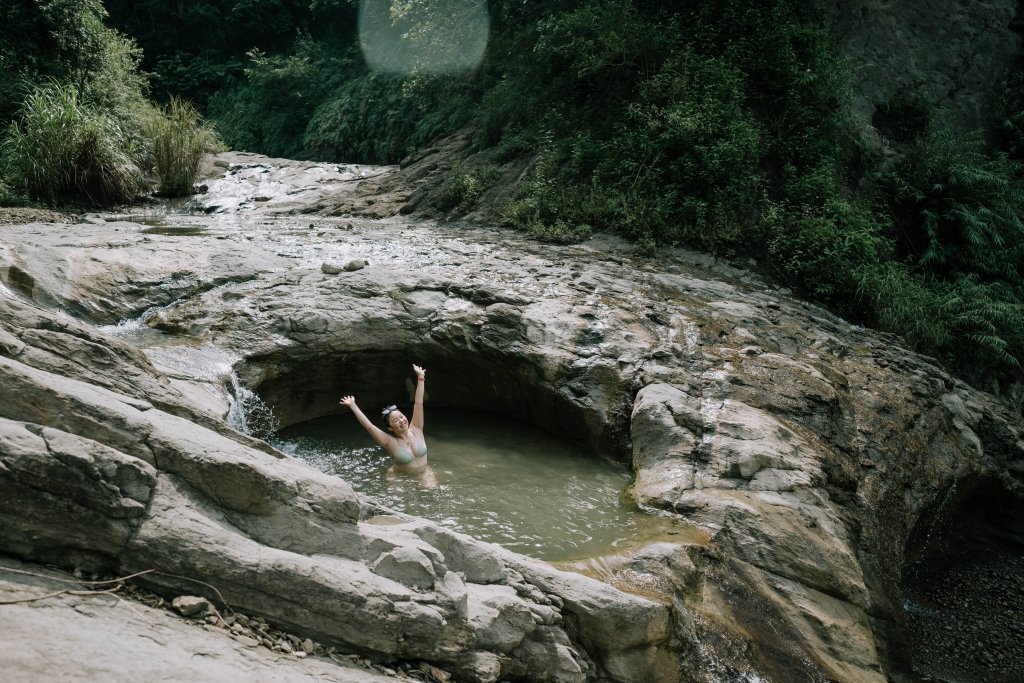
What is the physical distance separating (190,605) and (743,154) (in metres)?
9.60

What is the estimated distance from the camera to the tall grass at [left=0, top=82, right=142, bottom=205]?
379 inches

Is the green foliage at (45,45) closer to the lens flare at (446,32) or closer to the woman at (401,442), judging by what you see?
the lens flare at (446,32)

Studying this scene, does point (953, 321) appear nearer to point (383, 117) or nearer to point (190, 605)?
point (190, 605)

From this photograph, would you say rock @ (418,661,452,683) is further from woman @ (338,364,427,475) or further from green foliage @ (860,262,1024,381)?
green foliage @ (860,262,1024,381)

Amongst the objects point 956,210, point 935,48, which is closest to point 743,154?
point 956,210

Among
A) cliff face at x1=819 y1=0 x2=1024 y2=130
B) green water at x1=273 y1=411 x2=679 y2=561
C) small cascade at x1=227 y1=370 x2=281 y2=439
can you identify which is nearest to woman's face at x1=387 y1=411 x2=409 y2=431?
green water at x1=273 y1=411 x2=679 y2=561

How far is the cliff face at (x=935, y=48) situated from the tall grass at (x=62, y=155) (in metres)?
12.1

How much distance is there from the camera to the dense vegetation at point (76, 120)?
31.9 ft

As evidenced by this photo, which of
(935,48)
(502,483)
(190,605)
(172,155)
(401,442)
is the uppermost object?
(935,48)

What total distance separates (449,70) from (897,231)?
31.5 feet

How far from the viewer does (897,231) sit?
36.2 feet

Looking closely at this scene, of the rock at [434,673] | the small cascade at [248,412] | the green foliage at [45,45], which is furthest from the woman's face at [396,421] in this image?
the green foliage at [45,45]

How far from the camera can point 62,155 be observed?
9820 mm

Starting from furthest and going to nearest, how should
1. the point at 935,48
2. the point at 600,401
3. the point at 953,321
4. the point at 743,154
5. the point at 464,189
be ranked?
1. the point at 935,48
2. the point at 464,189
3. the point at 743,154
4. the point at 953,321
5. the point at 600,401
